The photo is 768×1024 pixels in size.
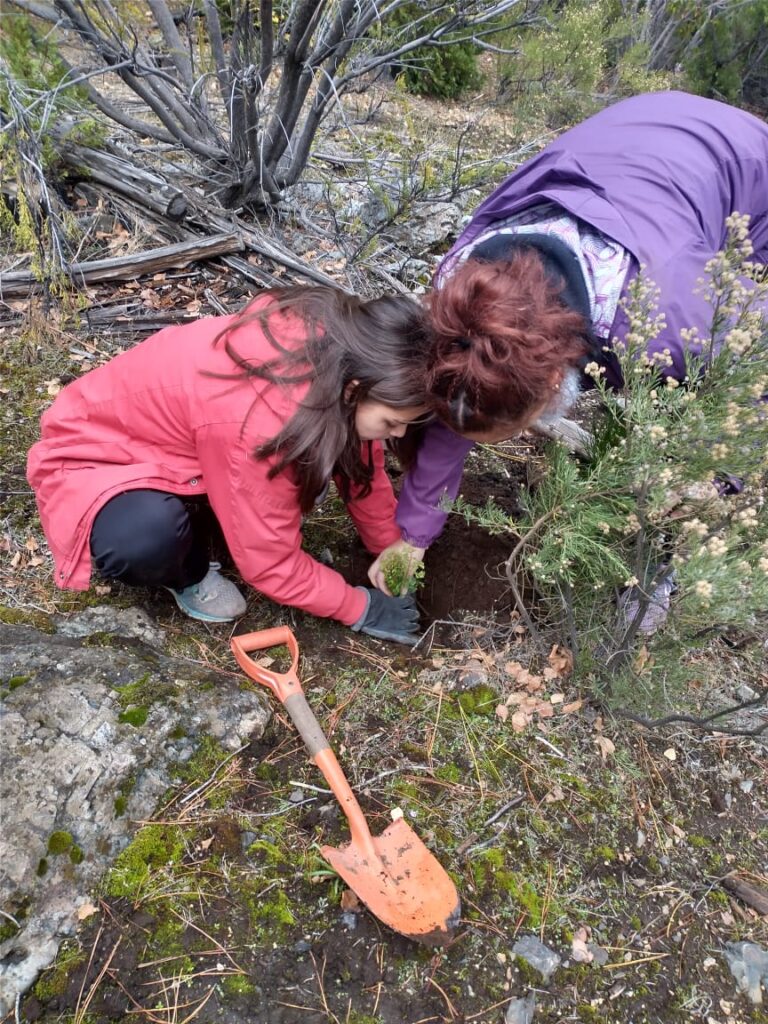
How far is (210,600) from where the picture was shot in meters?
2.31

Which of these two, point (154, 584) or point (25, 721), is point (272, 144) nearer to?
point (154, 584)

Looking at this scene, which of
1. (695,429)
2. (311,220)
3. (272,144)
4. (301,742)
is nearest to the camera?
(695,429)

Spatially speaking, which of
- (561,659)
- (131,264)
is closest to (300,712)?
(561,659)

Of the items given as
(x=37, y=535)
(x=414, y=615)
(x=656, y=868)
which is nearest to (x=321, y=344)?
(x=414, y=615)

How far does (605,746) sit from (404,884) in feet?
2.58

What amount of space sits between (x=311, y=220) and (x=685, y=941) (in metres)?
4.03

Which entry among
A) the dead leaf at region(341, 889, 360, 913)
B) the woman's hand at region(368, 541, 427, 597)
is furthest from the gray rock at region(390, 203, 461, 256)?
the dead leaf at region(341, 889, 360, 913)

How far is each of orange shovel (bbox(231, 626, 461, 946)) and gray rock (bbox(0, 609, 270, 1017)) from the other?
25 cm

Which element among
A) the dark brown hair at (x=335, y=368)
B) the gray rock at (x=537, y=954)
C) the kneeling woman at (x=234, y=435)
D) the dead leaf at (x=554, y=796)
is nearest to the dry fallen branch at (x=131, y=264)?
the kneeling woman at (x=234, y=435)

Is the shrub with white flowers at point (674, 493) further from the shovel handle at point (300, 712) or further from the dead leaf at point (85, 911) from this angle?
the dead leaf at point (85, 911)

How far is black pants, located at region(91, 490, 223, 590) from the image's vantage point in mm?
1985

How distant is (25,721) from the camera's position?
1715 millimetres

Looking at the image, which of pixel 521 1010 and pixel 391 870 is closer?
pixel 521 1010

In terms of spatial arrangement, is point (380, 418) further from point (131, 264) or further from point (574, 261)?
point (131, 264)
